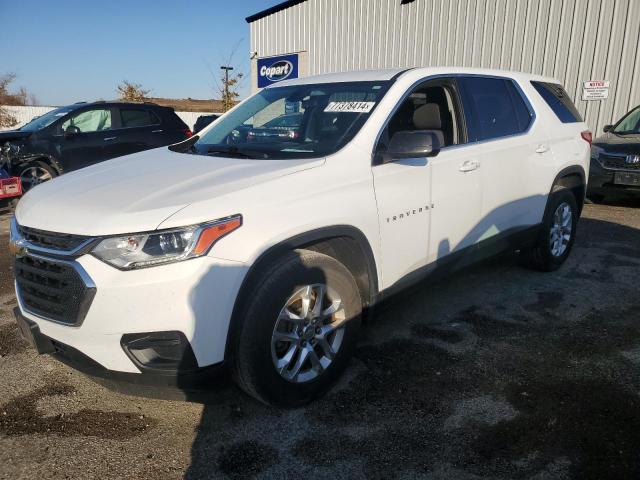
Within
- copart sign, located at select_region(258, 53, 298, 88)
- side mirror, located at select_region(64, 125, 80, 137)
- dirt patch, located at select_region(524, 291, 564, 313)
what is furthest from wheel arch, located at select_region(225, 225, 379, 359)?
copart sign, located at select_region(258, 53, 298, 88)

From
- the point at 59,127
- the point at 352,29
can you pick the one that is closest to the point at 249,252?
the point at 59,127

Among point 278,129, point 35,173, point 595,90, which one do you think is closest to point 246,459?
point 278,129

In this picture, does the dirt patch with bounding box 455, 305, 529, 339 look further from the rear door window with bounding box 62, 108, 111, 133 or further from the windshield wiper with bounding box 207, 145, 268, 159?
the rear door window with bounding box 62, 108, 111, 133

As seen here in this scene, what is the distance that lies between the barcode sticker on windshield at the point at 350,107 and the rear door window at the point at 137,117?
6.73 metres

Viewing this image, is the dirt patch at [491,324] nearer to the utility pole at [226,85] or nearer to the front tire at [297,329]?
the front tire at [297,329]

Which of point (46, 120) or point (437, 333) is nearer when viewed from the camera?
point (437, 333)

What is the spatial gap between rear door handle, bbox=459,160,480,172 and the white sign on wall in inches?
334

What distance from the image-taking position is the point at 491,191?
3750 millimetres

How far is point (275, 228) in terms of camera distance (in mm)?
2369

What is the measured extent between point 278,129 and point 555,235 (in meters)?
2.95

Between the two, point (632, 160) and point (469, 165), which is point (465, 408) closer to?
point (469, 165)

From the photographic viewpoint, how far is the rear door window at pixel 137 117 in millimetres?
9008

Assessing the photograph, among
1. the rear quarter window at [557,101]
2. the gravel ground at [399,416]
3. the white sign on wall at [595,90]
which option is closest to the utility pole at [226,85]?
the white sign on wall at [595,90]

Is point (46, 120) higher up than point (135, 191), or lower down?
lower down
